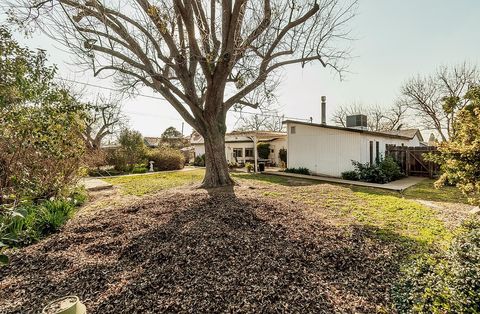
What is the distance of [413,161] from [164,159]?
18.3 m

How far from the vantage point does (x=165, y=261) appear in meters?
3.60

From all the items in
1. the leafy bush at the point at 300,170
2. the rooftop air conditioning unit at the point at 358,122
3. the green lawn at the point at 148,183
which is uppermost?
the rooftop air conditioning unit at the point at 358,122

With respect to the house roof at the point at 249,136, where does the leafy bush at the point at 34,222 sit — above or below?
below

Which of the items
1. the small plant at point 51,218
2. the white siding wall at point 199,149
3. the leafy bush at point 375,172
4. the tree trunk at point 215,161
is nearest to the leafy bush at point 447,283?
the small plant at point 51,218

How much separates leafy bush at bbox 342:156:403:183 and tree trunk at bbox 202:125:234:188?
301 inches

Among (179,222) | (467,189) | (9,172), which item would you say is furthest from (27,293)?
(467,189)

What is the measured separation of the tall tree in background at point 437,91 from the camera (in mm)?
23688

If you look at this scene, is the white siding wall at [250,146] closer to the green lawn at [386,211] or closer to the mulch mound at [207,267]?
the green lawn at [386,211]

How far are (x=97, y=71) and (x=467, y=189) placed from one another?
419 inches

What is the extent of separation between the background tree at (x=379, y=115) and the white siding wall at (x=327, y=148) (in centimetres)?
2004

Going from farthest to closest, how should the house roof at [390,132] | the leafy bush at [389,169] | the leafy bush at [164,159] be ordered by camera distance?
the leafy bush at [164,159]
the house roof at [390,132]
the leafy bush at [389,169]

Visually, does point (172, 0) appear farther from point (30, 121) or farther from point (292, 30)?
point (30, 121)

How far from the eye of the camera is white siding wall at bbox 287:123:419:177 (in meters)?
14.1

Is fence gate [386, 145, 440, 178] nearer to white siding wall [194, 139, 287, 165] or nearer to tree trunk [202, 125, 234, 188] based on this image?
white siding wall [194, 139, 287, 165]
